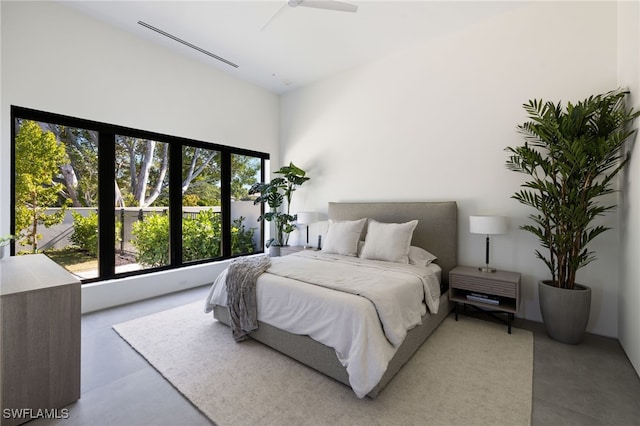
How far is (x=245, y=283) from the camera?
271cm

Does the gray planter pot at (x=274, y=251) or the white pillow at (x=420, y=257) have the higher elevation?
the white pillow at (x=420, y=257)

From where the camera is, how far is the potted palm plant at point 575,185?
245cm

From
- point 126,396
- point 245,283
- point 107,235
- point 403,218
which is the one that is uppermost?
point 403,218

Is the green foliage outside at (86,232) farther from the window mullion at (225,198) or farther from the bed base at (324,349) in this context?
the bed base at (324,349)

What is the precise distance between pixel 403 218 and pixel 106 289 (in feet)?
13.2

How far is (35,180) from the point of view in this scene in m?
3.15

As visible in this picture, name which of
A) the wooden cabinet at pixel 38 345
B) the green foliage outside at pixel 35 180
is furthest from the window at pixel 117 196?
the wooden cabinet at pixel 38 345

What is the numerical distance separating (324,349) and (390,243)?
1682mm

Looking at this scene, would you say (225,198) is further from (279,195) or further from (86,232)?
(86,232)

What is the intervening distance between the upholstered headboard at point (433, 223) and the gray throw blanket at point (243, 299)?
205 cm

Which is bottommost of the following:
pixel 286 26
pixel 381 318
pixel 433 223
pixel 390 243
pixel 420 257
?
pixel 381 318

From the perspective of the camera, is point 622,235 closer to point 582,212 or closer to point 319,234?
point 582,212

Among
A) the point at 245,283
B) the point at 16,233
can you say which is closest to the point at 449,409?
the point at 245,283

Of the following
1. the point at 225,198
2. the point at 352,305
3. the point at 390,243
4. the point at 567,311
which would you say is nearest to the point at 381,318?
the point at 352,305
